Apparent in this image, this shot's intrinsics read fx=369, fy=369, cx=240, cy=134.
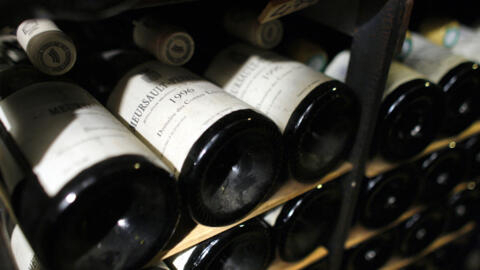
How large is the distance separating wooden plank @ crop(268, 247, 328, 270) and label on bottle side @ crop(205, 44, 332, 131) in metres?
0.41

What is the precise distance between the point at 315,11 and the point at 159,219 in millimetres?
608

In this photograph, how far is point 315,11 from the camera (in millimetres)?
878

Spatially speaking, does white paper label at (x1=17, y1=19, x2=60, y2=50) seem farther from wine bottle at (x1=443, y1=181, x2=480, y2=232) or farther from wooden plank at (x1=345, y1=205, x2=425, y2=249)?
wine bottle at (x1=443, y1=181, x2=480, y2=232)

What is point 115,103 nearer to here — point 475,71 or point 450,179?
point 475,71

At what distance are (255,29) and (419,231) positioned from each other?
942 mm

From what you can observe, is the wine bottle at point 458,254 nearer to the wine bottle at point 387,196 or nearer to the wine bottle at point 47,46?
the wine bottle at point 387,196

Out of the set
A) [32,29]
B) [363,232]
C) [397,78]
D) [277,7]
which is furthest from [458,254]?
[32,29]

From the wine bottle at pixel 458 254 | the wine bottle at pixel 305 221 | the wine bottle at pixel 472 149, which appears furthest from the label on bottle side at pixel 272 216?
the wine bottle at pixel 458 254

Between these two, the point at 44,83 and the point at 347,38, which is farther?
the point at 347,38

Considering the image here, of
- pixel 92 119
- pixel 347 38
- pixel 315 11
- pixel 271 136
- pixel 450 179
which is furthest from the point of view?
pixel 450 179

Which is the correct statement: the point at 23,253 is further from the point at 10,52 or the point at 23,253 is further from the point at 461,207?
the point at 461,207

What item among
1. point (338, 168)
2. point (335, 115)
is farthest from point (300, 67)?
point (338, 168)

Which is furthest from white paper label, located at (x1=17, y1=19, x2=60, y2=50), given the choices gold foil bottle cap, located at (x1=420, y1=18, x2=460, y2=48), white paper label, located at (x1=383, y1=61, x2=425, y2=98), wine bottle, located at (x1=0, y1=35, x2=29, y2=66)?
gold foil bottle cap, located at (x1=420, y1=18, x2=460, y2=48)

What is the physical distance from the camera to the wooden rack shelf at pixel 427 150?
0.94 meters
